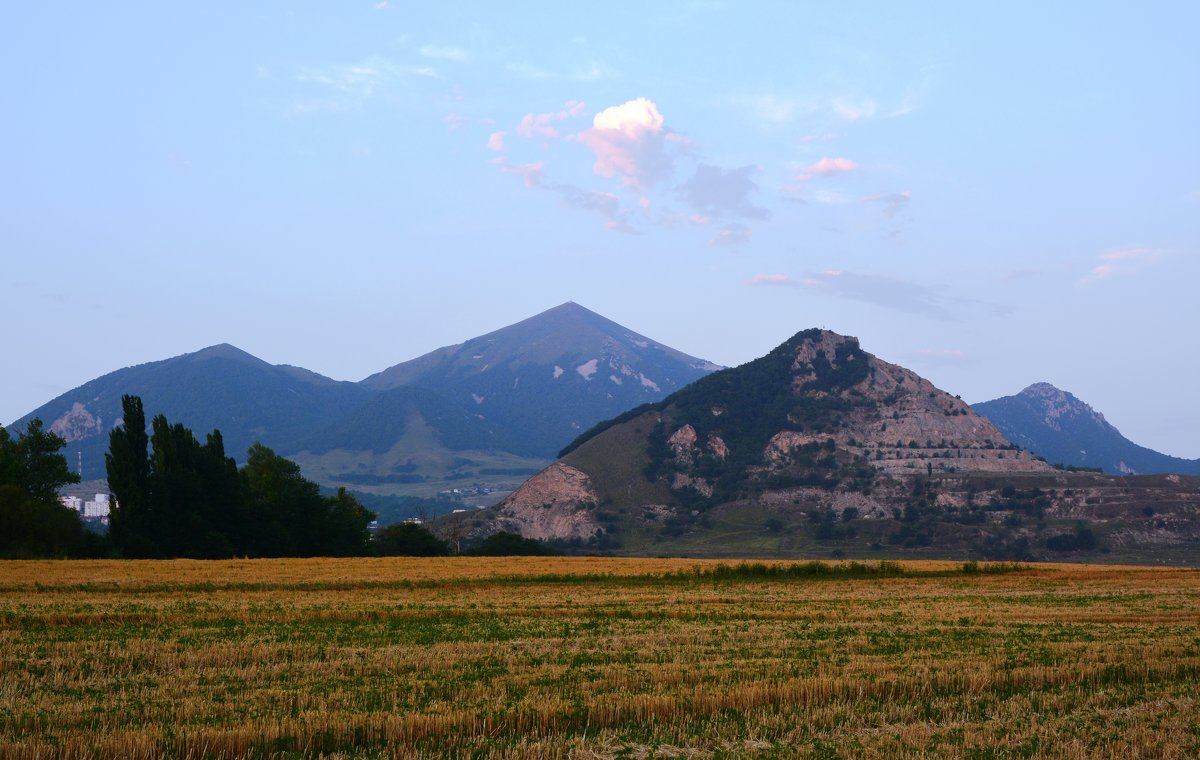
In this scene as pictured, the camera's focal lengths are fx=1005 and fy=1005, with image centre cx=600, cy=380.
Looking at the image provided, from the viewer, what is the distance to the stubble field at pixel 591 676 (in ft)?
48.1

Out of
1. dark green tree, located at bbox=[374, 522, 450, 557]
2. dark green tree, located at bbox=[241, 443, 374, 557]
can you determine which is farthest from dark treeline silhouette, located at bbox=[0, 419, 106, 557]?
dark green tree, located at bbox=[374, 522, 450, 557]

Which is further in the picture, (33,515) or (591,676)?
(33,515)

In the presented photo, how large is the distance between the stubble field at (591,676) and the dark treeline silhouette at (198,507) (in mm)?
47445

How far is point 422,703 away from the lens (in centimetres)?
1692

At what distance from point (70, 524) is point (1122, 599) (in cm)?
7696

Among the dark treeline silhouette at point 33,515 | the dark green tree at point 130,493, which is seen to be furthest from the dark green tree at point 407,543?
the dark treeline silhouette at point 33,515

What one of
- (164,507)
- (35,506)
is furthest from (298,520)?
(35,506)

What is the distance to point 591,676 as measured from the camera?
1964 cm

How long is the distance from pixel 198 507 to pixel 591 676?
79.5m

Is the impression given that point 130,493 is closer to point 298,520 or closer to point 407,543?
point 298,520

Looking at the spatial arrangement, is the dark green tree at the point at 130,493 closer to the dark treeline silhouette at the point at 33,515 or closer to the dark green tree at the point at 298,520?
the dark treeline silhouette at the point at 33,515

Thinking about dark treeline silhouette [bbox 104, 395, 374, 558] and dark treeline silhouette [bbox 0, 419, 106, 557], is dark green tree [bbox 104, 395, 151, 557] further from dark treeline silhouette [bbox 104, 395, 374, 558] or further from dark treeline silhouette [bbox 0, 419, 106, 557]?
dark treeline silhouette [bbox 0, 419, 106, 557]

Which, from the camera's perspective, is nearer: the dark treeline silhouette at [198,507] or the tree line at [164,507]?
the tree line at [164,507]

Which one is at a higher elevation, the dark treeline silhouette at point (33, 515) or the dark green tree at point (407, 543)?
the dark treeline silhouette at point (33, 515)
